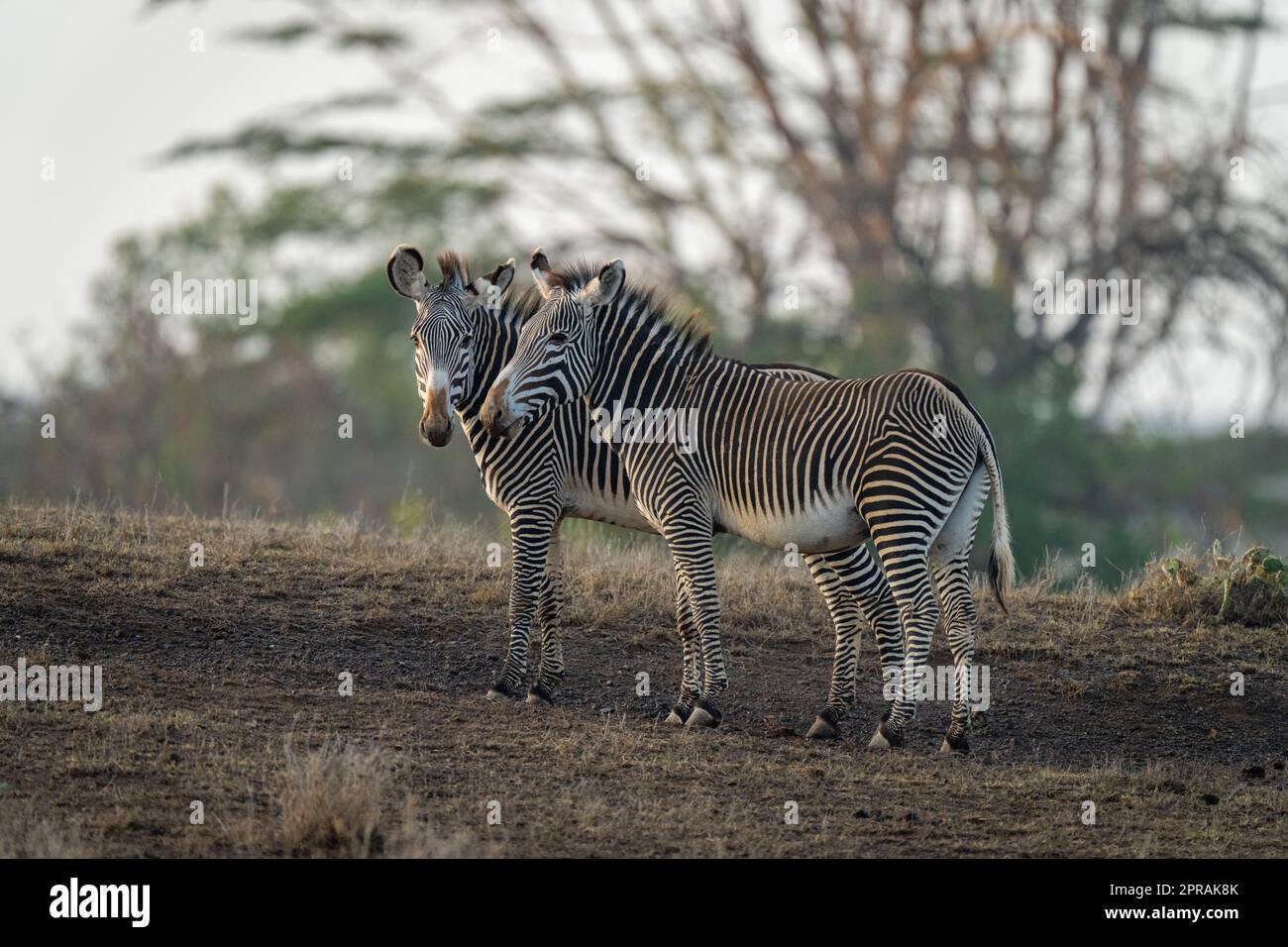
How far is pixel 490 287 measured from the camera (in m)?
10.4

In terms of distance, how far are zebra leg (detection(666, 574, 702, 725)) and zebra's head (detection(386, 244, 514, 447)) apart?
1.72 metres

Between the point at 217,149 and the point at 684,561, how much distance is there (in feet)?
78.5

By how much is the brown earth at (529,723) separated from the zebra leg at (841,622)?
0.90 feet

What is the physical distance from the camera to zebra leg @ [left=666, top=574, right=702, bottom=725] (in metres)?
9.55

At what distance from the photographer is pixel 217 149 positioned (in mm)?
30812

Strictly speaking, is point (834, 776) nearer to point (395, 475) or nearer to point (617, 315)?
point (617, 315)

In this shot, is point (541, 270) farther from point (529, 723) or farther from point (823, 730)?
point (823, 730)

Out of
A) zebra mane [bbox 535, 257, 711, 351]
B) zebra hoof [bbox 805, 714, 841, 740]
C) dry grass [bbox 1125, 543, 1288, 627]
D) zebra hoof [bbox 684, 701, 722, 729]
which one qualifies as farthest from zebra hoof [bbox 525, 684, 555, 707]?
dry grass [bbox 1125, 543, 1288, 627]

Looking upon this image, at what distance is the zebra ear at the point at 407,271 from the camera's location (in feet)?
33.7

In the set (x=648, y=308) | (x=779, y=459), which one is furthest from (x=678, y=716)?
(x=648, y=308)

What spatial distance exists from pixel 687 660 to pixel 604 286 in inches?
91.9

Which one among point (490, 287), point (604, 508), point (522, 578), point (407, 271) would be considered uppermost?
point (407, 271)

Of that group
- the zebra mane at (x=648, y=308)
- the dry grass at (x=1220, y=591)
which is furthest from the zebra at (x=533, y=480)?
the dry grass at (x=1220, y=591)

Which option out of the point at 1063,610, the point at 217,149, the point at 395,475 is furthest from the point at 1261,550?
the point at 395,475
